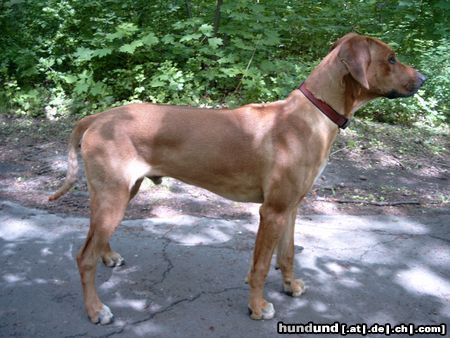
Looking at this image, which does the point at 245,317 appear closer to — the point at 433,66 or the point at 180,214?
the point at 180,214

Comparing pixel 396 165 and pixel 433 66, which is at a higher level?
pixel 433 66

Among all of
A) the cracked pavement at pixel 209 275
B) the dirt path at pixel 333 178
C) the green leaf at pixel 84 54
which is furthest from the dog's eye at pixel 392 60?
the green leaf at pixel 84 54

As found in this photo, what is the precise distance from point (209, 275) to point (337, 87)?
6.07ft

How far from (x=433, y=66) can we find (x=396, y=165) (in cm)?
265

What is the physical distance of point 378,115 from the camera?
26.9ft

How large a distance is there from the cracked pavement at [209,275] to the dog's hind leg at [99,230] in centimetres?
11

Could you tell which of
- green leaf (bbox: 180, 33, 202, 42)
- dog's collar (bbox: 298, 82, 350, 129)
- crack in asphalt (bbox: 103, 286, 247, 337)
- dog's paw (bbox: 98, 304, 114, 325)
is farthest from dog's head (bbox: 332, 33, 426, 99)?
green leaf (bbox: 180, 33, 202, 42)

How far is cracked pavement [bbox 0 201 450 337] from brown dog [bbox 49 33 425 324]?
0.26 metres

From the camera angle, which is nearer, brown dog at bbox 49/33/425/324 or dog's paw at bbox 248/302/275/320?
brown dog at bbox 49/33/425/324

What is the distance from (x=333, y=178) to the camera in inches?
240

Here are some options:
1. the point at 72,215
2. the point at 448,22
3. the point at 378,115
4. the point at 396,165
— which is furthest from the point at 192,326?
the point at 448,22

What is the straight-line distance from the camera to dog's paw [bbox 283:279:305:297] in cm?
365

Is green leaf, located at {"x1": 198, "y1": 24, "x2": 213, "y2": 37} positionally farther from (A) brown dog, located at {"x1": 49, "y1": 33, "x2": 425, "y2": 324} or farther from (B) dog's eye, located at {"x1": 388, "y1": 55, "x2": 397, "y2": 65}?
(B) dog's eye, located at {"x1": 388, "y1": 55, "x2": 397, "y2": 65}

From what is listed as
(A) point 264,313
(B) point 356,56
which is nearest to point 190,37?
(B) point 356,56
